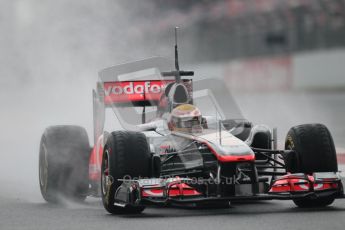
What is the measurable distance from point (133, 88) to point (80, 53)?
8.10 metres

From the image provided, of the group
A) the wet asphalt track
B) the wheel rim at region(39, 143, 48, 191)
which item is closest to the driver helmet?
the wet asphalt track

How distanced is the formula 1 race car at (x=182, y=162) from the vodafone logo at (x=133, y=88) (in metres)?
0.08

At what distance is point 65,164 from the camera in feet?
40.3

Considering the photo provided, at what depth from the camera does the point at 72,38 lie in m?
20.8

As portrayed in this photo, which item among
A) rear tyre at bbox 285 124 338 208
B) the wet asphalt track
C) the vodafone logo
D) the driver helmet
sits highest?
the vodafone logo

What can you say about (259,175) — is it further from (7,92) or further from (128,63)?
(7,92)

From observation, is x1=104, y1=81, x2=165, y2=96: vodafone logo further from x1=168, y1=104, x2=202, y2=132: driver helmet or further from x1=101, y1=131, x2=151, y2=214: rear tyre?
x1=101, y1=131, x2=151, y2=214: rear tyre

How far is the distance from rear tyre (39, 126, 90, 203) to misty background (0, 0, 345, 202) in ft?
4.66

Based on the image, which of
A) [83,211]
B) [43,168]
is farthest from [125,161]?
[43,168]

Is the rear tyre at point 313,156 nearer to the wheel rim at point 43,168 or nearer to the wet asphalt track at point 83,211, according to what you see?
the wet asphalt track at point 83,211

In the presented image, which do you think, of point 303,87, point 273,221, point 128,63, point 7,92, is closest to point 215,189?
point 273,221

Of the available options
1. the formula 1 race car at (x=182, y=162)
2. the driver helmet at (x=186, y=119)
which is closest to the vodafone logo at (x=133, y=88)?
the formula 1 race car at (x=182, y=162)

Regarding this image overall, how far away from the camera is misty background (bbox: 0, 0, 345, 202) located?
2045 centimetres

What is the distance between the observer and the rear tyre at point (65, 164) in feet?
40.4
